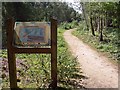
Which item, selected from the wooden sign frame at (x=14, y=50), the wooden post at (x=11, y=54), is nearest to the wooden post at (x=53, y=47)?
the wooden sign frame at (x=14, y=50)

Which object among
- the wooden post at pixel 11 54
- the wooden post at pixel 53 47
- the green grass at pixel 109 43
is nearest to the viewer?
the wooden post at pixel 11 54

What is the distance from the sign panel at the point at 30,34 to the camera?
6098mm

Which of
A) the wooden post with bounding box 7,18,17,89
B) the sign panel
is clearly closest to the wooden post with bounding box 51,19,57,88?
the sign panel

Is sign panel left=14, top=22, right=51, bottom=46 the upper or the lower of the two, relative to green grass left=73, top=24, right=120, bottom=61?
upper

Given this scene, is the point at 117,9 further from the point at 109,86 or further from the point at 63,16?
the point at 63,16

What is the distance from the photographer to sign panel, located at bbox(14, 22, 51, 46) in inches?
240

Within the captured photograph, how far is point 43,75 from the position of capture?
22.6ft

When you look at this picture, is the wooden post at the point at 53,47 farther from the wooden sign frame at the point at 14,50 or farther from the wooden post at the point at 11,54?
the wooden post at the point at 11,54

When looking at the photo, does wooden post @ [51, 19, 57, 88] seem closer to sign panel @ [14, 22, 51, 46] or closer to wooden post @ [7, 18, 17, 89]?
sign panel @ [14, 22, 51, 46]

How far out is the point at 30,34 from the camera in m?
6.13

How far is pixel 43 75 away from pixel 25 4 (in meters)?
23.0

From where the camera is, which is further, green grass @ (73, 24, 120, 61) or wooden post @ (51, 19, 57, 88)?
green grass @ (73, 24, 120, 61)

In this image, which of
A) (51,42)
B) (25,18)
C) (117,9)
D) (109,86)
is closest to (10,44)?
(51,42)

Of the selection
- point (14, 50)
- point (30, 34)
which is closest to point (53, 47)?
point (30, 34)
